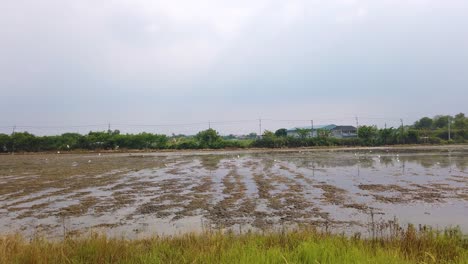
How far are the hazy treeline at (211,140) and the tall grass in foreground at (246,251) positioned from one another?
45426mm

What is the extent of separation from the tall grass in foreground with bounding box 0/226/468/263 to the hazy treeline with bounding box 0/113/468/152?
45.4 m

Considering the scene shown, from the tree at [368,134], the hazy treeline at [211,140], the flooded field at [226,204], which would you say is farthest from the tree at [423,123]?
the flooded field at [226,204]

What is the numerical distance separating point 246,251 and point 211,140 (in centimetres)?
4729

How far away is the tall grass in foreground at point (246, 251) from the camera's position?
12.1ft

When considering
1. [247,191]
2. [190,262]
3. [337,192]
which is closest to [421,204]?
[337,192]

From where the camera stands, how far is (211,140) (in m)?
51.0

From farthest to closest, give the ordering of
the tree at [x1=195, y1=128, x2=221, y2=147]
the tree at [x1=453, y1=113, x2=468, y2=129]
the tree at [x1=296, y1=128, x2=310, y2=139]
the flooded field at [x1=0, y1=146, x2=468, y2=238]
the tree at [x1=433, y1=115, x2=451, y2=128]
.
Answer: the tree at [x1=433, y1=115, x2=451, y2=128] < the tree at [x1=453, y1=113, x2=468, y2=129] < the tree at [x1=296, y1=128, x2=310, y2=139] < the tree at [x1=195, y1=128, x2=221, y2=147] < the flooded field at [x1=0, y1=146, x2=468, y2=238]

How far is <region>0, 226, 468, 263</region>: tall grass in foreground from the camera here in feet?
12.1

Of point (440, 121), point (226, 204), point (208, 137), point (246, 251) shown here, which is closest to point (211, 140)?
point (208, 137)

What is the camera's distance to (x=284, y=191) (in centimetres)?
1173

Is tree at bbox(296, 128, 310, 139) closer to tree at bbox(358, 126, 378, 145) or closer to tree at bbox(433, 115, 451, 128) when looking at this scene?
tree at bbox(358, 126, 378, 145)

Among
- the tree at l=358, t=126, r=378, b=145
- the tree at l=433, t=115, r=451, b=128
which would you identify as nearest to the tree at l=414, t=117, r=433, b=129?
the tree at l=433, t=115, r=451, b=128

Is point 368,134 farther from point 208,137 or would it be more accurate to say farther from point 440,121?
point 440,121

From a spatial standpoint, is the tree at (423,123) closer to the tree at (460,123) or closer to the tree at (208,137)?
the tree at (460,123)
